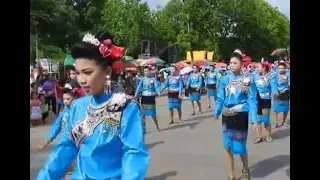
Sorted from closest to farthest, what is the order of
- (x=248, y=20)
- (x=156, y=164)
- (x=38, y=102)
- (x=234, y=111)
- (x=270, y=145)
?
(x=234, y=111), (x=156, y=164), (x=270, y=145), (x=38, y=102), (x=248, y=20)

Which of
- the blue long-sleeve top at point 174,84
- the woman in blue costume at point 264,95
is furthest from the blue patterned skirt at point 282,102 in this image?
the blue long-sleeve top at point 174,84

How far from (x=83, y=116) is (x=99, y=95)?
17cm

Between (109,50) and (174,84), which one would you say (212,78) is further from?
(109,50)

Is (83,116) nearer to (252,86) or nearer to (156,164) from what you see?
(252,86)

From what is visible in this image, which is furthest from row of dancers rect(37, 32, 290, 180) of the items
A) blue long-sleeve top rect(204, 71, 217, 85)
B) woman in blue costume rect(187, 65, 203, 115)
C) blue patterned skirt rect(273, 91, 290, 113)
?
blue long-sleeve top rect(204, 71, 217, 85)

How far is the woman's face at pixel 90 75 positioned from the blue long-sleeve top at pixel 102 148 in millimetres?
98

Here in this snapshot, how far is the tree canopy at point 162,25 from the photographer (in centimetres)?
3425

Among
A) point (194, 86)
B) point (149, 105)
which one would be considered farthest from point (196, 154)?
point (194, 86)

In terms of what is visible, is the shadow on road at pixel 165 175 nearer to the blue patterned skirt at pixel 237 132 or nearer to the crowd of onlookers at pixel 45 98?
the blue patterned skirt at pixel 237 132

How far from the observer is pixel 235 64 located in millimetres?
6820

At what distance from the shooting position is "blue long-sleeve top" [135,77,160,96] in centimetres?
1186

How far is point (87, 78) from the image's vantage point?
10.6 ft
